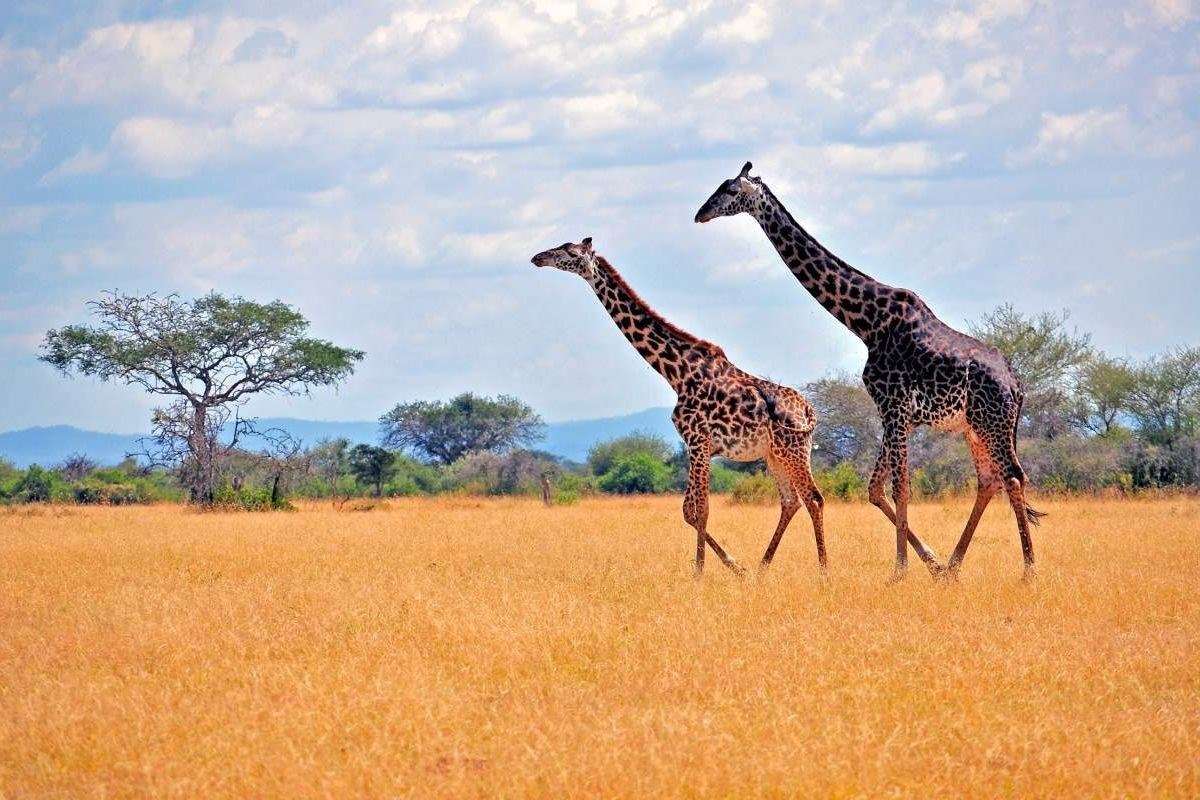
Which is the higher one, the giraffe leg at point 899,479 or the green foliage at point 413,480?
the green foliage at point 413,480

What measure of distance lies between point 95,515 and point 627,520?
31.3ft

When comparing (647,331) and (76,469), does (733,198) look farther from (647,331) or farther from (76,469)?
(76,469)

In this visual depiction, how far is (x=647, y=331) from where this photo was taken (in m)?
13.7

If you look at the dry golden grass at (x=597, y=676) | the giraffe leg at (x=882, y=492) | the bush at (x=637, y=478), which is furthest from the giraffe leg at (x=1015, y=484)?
the bush at (x=637, y=478)

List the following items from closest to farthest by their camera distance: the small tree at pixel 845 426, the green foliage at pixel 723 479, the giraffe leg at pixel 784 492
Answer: the giraffe leg at pixel 784 492
the small tree at pixel 845 426
the green foliage at pixel 723 479

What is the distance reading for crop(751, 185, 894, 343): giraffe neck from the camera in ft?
43.3

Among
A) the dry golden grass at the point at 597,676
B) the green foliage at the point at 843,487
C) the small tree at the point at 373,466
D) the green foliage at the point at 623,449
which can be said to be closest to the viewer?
the dry golden grass at the point at 597,676

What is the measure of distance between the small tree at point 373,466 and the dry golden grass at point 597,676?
23058mm

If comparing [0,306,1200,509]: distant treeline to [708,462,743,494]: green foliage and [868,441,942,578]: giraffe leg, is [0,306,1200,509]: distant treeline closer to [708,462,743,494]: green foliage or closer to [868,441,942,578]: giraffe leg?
[708,462,743,494]: green foliage

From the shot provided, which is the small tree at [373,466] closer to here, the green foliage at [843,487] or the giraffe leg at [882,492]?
the green foliage at [843,487]

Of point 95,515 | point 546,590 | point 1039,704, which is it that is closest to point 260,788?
point 1039,704

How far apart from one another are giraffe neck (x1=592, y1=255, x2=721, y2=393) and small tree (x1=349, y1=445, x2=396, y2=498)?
24687 mm

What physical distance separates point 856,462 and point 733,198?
1974 cm

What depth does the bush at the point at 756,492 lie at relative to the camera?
25.5 meters
